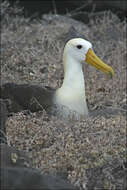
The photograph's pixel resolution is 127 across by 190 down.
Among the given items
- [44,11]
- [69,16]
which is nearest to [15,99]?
[69,16]

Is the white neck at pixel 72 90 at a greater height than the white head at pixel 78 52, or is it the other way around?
the white head at pixel 78 52

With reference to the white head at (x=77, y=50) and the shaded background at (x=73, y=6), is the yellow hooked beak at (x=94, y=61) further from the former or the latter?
the shaded background at (x=73, y=6)

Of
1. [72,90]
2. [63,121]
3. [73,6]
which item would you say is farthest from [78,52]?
[73,6]

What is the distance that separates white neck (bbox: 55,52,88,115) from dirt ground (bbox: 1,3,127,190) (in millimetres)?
247

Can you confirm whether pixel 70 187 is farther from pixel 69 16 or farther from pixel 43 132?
pixel 69 16

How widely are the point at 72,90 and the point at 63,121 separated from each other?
91 centimetres

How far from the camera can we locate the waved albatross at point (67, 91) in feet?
13.3

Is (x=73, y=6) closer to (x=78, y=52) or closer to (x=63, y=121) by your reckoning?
(x=78, y=52)

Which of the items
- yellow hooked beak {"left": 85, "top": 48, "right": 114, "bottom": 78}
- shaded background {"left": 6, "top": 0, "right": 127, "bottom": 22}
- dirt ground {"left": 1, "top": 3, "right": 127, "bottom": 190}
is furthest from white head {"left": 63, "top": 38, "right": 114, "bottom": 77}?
shaded background {"left": 6, "top": 0, "right": 127, "bottom": 22}

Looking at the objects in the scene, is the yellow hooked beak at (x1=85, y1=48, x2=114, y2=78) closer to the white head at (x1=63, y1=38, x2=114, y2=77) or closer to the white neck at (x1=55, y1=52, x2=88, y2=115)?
the white head at (x1=63, y1=38, x2=114, y2=77)

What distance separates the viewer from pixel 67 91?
4219 millimetres

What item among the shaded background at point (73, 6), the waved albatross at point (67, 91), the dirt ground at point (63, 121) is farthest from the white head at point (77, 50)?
the shaded background at point (73, 6)

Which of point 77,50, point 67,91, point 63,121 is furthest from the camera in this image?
point 77,50

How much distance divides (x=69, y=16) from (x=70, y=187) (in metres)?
5.64
